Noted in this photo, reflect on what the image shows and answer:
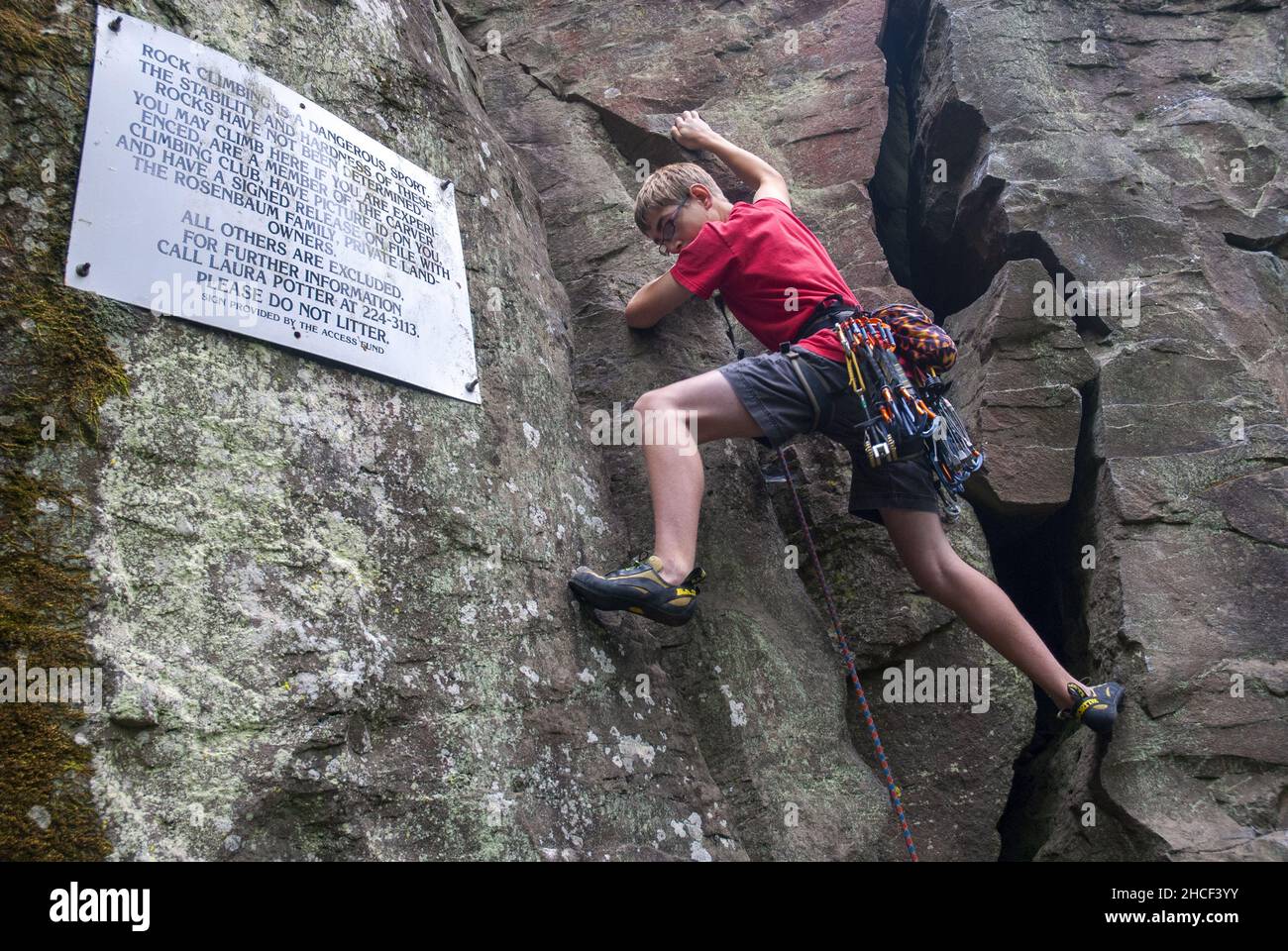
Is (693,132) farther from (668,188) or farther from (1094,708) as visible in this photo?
(1094,708)

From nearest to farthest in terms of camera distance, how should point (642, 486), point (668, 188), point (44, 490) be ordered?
point (44, 490) → point (642, 486) → point (668, 188)

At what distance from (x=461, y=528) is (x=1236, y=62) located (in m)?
6.95

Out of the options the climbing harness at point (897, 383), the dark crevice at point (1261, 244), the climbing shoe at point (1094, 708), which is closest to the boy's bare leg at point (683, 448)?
the climbing harness at point (897, 383)

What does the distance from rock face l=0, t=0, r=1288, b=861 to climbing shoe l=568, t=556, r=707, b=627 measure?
6.8 inches

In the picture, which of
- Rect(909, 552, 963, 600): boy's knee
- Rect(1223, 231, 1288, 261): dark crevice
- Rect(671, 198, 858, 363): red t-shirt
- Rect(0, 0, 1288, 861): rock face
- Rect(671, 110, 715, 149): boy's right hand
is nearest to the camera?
Rect(0, 0, 1288, 861): rock face

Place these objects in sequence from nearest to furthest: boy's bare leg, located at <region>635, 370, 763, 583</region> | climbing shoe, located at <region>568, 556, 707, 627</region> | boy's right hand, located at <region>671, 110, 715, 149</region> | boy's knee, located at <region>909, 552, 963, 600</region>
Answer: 1. climbing shoe, located at <region>568, 556, 707, 627</region>
2. boy's bare leg, located at <region>635, 370, 763, 583</region>
3. boy's knee, located at <region>909, 552, 963, 600</region>
4. boy's right hand, located at <region>671, 110, 715, 149</region>

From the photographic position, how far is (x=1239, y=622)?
16.0 ft

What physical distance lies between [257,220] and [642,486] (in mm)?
2139

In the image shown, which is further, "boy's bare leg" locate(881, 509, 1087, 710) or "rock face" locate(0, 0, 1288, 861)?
"boy's bare leg" locate(881, 509, 1087, 710)

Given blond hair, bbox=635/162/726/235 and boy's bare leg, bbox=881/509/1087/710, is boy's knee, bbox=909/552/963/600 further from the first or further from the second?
blond hair, bbox=635/162/726/235

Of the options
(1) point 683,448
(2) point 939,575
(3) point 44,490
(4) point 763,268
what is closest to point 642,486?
(1) point 683,448

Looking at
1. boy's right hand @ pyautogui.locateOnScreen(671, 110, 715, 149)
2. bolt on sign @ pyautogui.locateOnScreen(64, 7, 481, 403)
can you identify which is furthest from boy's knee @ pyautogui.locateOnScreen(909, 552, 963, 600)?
boy's right hand @ pyautogui.locateOnScreen(671, 110, 715, 149)

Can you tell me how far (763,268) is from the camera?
15.8ft

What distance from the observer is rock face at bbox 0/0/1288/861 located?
10.1ft
